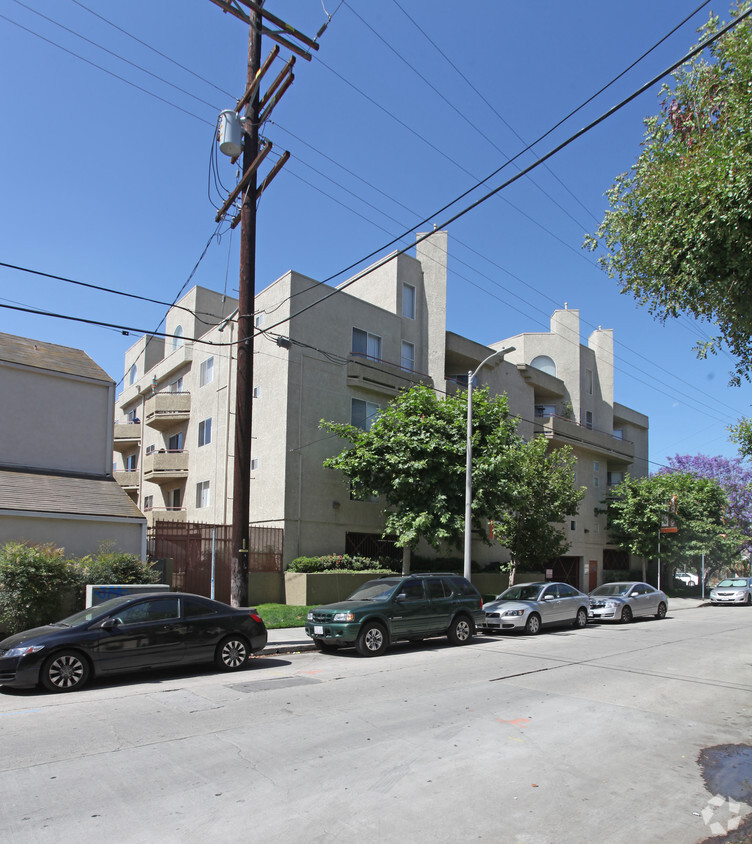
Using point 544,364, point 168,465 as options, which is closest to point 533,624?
point 168,465

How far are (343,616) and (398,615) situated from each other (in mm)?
1295

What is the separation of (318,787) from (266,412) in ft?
61.5

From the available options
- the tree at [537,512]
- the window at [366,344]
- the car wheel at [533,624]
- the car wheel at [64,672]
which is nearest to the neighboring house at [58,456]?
the car wheel at [64,672]

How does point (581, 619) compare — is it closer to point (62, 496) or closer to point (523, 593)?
point (523, 593)

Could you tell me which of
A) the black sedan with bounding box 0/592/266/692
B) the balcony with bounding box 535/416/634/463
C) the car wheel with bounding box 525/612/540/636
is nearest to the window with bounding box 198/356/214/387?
the balcony with bounding box 535/416/634/463

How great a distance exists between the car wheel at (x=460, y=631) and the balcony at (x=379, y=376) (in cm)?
1127

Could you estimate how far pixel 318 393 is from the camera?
23500 millimetres

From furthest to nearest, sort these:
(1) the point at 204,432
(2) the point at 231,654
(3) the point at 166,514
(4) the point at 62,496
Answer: (3) the point at 166,514 → (1) the point at 204,432 → (4) the point at 62,496 → (2) the point at 231,654

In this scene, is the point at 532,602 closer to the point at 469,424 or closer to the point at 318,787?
the point at 469,424

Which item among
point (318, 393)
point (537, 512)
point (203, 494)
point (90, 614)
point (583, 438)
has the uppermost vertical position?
point (318, 393)

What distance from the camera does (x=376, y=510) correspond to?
24734 millimetres

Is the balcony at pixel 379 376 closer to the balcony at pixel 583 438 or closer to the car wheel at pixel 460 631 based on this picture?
the balcony at pixel 583 438

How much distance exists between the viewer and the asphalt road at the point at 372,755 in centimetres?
489

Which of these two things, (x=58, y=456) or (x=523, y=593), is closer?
(x=58, y=456)
